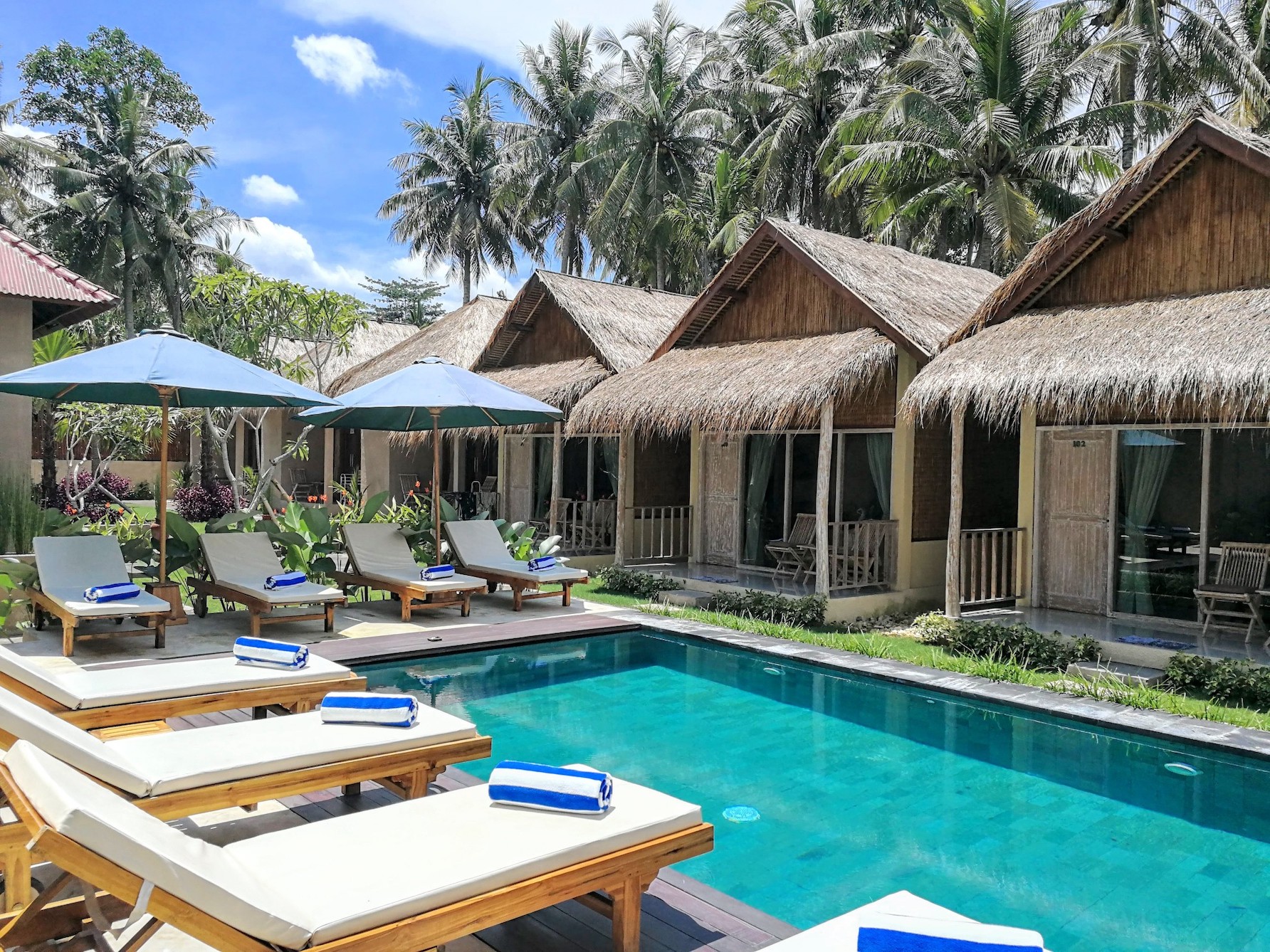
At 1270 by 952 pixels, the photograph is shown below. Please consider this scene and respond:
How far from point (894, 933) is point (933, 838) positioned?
273cm

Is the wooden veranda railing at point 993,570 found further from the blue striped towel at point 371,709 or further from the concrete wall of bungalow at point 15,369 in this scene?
the concrete wall of bungalow at point 15,369

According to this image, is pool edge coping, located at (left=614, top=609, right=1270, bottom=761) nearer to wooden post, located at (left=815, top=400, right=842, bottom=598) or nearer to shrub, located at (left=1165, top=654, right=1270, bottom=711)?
shrub, located at (left=1165, top=654, right=1270, bottom=711)

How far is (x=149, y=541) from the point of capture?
883 centimetres

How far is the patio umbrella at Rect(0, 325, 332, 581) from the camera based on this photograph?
7.51m

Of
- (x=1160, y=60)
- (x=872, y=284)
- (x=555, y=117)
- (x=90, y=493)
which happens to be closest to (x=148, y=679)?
(x=872, y=284)

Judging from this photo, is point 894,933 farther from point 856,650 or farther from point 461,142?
point 461,142

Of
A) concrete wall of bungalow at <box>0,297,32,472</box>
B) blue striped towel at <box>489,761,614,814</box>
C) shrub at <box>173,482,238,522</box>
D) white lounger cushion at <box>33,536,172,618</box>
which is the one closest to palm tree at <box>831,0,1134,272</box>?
shrub at <box>173,482,238,522</box>

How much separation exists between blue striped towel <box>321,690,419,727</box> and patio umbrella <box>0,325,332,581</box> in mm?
4055

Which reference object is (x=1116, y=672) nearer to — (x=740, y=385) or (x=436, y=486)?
(x=740, y=385)

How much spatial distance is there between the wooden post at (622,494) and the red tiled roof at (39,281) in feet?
20.8

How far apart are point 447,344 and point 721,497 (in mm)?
7749

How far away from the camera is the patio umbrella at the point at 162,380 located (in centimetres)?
751

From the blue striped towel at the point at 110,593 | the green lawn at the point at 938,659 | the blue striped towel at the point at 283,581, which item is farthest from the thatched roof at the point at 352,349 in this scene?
the blue striped towel at the point at 110,593

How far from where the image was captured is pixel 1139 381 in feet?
24.9
